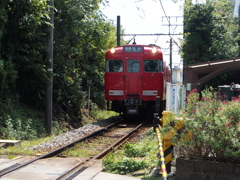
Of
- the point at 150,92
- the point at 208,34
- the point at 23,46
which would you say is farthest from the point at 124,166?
the point at 208,34

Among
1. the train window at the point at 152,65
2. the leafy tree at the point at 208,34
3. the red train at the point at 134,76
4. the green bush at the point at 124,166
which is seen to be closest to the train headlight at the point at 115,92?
the red train at the point at 134,76

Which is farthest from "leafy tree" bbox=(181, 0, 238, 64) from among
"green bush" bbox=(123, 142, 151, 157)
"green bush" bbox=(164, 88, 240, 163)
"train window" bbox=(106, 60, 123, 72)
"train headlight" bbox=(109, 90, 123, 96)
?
"green bush" bbox=(164, 88, 240, 163)

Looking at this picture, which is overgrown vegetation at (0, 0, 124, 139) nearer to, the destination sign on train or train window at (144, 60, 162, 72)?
the destination sign on train

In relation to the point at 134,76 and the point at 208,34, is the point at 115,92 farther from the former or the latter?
the point at 208,34

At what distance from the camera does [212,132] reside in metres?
6.09

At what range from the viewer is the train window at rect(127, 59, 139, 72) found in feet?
57.3

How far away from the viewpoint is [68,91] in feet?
59.9

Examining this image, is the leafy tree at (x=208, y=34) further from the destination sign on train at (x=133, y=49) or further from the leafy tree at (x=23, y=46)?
the leafy tree at (x=23, y=46)

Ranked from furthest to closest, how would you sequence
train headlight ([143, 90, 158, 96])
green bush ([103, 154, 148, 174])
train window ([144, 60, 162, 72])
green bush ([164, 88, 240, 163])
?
train window ([144, 60, 162, 72]) → train headlight ([143, 90, 158, 96]) → green bush ([103, 154, 148, 174]) → green bush ([164, 88, 240, 163])

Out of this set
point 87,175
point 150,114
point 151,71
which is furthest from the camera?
point 150,114

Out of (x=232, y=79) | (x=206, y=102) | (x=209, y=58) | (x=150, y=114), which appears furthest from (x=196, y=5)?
(x=206, y=102)

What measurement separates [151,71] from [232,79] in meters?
9.00

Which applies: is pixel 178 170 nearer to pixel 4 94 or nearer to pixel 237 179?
pixel 237 179

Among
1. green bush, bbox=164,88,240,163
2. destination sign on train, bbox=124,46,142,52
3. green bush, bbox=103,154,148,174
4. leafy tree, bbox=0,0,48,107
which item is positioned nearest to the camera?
green bush, bbox=164,88,240,163
